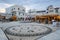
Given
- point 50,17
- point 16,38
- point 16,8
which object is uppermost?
point 16,8

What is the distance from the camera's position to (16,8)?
3234cm

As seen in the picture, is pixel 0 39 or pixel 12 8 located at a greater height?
pixel 12 8

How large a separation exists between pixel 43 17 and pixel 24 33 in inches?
323

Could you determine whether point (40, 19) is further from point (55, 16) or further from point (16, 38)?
point (16, 38)

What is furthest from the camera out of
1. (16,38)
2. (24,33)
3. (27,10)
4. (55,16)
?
(27,10)

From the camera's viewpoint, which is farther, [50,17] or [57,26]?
[50,17]

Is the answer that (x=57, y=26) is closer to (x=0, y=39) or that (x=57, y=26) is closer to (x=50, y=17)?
(x=50, y=17)

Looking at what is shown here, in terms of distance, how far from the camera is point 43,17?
18.2m

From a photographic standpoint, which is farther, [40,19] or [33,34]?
[40,19]

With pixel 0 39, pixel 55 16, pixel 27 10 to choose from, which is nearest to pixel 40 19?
pixel 55 16

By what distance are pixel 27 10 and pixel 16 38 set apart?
2632 centimetres

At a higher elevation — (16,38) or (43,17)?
(43,17)

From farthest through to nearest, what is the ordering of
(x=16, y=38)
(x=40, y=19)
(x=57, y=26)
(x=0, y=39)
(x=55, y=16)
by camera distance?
(x=40, y=19), (x=55, y=16), (x=57, y=26), (x=16, y=38), (x=0, y=39)

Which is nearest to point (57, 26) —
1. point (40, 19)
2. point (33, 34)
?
point (33, 34)
